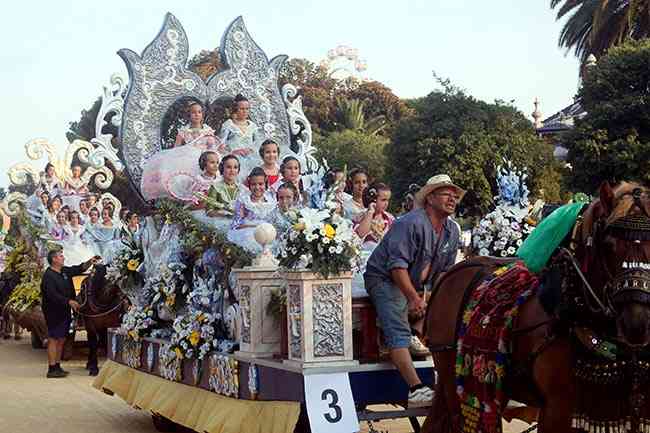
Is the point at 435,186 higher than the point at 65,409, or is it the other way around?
the point at 435,186

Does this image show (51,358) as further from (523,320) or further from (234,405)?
(523,320)

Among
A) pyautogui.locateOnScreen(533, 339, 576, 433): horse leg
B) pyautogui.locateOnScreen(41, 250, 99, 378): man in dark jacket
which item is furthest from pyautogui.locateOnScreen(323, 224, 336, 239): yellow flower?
pyautogui.locateOnScreen(41, 250, 99, 378): man in dark jacket

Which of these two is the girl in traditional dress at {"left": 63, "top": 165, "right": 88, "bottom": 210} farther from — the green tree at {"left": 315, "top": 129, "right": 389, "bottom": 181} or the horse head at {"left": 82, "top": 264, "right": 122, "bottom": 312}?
the green tree at {"left": 315, "top": 129, "right": 389, "bottom": 181}

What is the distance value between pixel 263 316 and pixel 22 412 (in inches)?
194

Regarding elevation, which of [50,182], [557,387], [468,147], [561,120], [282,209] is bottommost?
[557,387]

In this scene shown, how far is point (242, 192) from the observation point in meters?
9.22

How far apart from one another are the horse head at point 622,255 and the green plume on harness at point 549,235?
0.23 metres

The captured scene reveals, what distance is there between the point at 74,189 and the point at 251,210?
→ 12408mm

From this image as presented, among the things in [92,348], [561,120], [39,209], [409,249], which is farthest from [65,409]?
[561,120]

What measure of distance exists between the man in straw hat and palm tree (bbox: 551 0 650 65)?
21481mm

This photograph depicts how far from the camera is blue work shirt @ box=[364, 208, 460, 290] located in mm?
7008

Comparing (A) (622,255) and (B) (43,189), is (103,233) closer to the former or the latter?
(B) (43,189)

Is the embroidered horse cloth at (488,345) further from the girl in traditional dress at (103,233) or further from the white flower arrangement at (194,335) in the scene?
the girl in traditional dress at (103,233)

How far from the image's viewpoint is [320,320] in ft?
22.5
